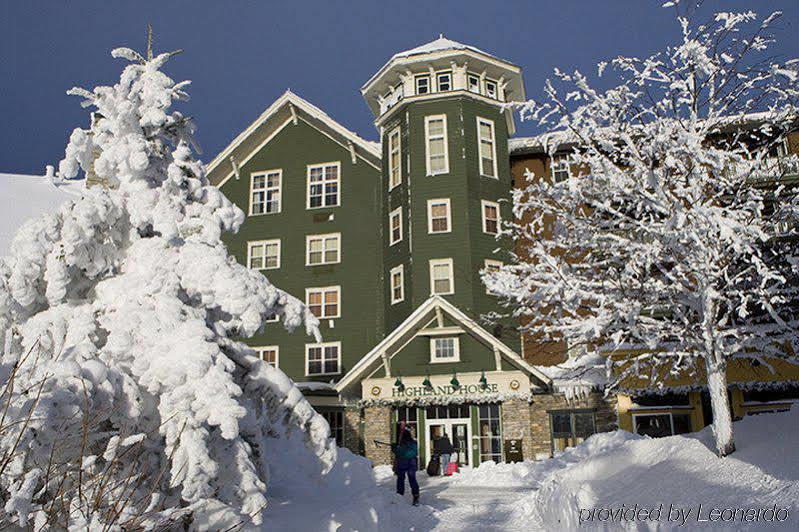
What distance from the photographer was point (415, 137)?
96.3ft

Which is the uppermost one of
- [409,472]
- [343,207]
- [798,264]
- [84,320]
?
[343,207]

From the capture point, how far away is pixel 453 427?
82.0ft

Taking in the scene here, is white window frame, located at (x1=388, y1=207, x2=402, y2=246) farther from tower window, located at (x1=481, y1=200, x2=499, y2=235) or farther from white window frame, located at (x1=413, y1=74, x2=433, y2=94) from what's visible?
white window frame, located at (x1=413, y1=74, x2=433, y2=94)

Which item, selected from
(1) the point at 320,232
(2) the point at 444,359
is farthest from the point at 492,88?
(2) the point at 444,359

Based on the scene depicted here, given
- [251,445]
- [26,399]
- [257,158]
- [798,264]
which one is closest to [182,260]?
[251,445]

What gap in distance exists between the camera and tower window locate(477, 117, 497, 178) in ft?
96.0

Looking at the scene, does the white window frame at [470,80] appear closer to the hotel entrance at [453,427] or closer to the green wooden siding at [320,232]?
the green wooden siding at [320,232]

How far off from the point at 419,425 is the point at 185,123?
17160mm

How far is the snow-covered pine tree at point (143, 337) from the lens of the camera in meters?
6.28

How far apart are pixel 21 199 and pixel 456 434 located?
3352 centimetres

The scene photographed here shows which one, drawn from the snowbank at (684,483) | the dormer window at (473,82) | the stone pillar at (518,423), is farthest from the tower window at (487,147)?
the snowbank at (684,483)

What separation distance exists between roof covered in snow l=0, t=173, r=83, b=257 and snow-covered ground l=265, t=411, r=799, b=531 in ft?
73.9

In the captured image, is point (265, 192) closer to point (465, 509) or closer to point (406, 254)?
point (406, 254)

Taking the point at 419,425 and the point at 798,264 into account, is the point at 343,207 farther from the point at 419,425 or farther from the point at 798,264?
the point at 798,264
